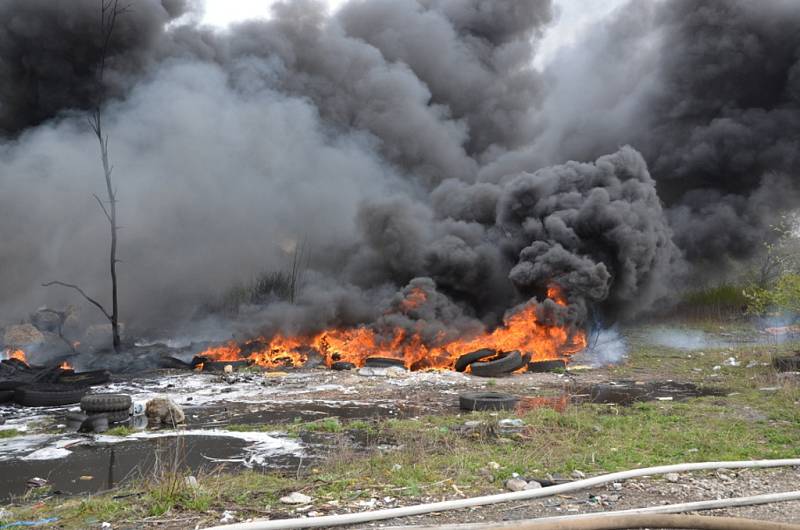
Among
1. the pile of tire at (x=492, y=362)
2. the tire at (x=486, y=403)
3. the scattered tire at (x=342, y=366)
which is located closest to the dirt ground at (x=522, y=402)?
the tire at (x=486, y=403)

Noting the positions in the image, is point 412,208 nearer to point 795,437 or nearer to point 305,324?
point 305,324

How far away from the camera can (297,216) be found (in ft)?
92.1

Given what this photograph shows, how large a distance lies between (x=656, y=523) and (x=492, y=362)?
41.8 feet

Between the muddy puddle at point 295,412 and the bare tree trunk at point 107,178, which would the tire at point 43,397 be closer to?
the muddy puddle at point 295,412

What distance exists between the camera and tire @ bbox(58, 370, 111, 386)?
1343 centimetres

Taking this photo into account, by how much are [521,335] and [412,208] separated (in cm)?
864

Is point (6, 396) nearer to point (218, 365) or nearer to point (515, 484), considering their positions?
point (218, 365)

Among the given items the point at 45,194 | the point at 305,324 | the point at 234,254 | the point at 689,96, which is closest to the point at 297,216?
the point at 234,254

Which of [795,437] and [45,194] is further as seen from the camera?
[45,194]

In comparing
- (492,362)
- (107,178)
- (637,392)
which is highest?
(107,178)

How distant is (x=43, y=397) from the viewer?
11.3 metres

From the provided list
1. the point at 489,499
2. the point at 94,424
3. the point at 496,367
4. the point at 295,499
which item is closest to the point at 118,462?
the point at 94,424

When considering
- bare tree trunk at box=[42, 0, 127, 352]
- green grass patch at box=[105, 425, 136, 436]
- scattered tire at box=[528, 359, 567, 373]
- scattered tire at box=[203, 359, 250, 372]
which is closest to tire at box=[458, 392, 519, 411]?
green grass patch at box=[105, 425, 136, 436]

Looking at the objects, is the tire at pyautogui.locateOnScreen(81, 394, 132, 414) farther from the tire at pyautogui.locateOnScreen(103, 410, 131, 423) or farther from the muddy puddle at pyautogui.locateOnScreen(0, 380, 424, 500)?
the muddy puddle at pyautogui.locateOnScreen(0, 380, 424, 500)
